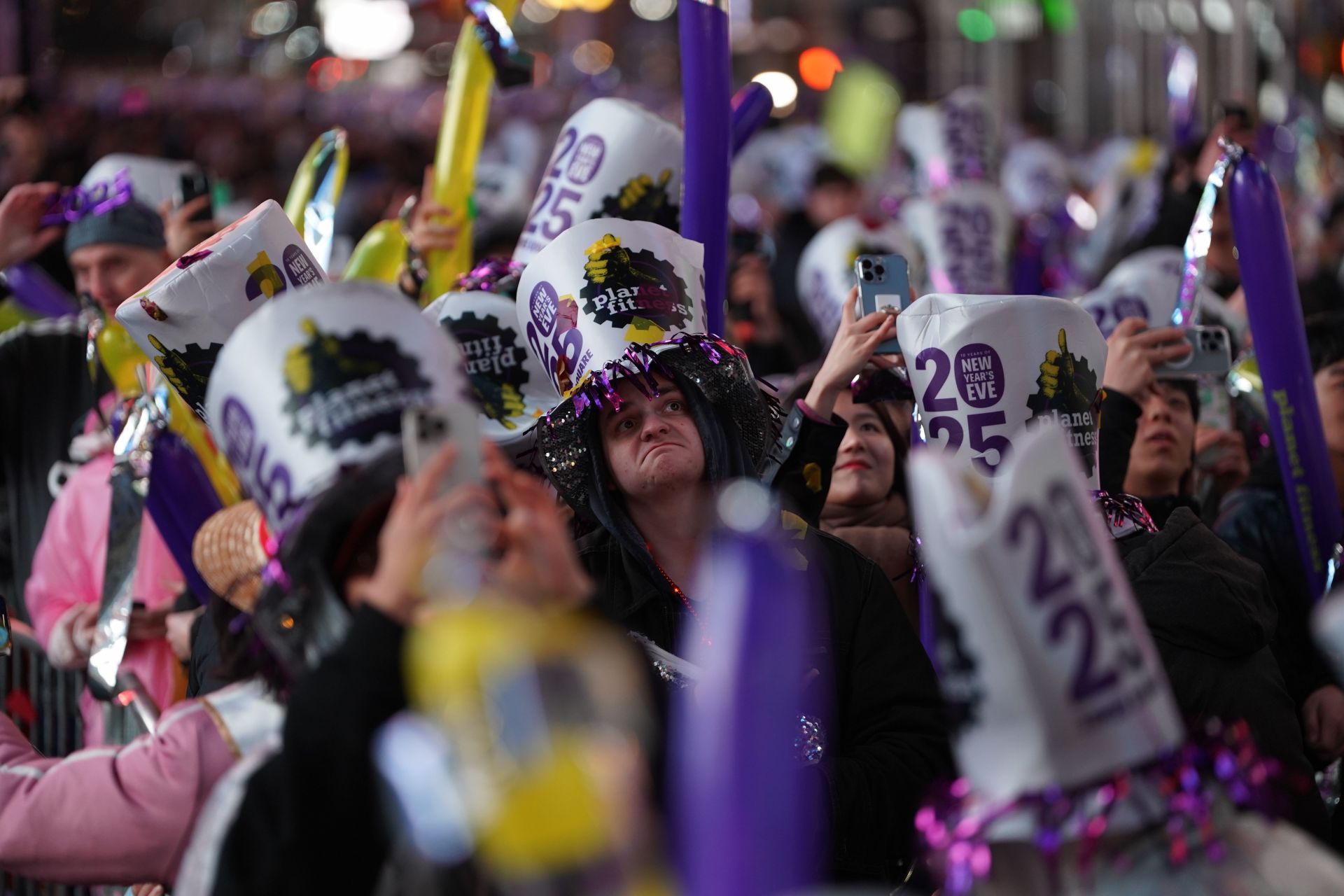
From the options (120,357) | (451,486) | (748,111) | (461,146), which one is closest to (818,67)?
(461,146)

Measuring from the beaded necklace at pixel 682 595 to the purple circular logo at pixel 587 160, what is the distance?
1281 millimetres

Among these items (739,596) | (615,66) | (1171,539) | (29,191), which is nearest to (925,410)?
(1171,539)

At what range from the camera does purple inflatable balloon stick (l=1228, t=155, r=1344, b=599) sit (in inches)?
137

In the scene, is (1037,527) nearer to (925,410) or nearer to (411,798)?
(411,798)

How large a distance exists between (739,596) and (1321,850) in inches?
29.0

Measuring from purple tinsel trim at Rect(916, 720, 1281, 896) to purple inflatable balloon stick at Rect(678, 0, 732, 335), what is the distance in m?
1.98

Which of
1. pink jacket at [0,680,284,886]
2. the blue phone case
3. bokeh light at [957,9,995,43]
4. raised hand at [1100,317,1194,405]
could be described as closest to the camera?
pink jacket at [0,680,284,886]

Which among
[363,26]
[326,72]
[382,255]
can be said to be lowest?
[382,255]

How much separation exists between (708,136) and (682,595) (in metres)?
1.28

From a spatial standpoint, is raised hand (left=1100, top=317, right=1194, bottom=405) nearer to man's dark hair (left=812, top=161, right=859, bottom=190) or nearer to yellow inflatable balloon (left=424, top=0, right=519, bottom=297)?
yellow inflatable balloon (left=424, top=0, right=519, bottom=297)

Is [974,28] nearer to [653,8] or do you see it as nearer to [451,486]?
[653,8]

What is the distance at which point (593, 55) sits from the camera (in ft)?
90.4

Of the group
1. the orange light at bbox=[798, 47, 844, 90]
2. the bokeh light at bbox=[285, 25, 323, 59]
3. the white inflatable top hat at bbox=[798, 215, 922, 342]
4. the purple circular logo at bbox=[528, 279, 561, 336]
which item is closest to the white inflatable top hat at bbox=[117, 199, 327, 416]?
the purple circular logo at bbox=[528, 279, 561, 336]

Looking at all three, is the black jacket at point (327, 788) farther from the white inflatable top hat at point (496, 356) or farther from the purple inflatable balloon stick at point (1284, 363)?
the purple inflatable balloon stick at point (1284, 363)
